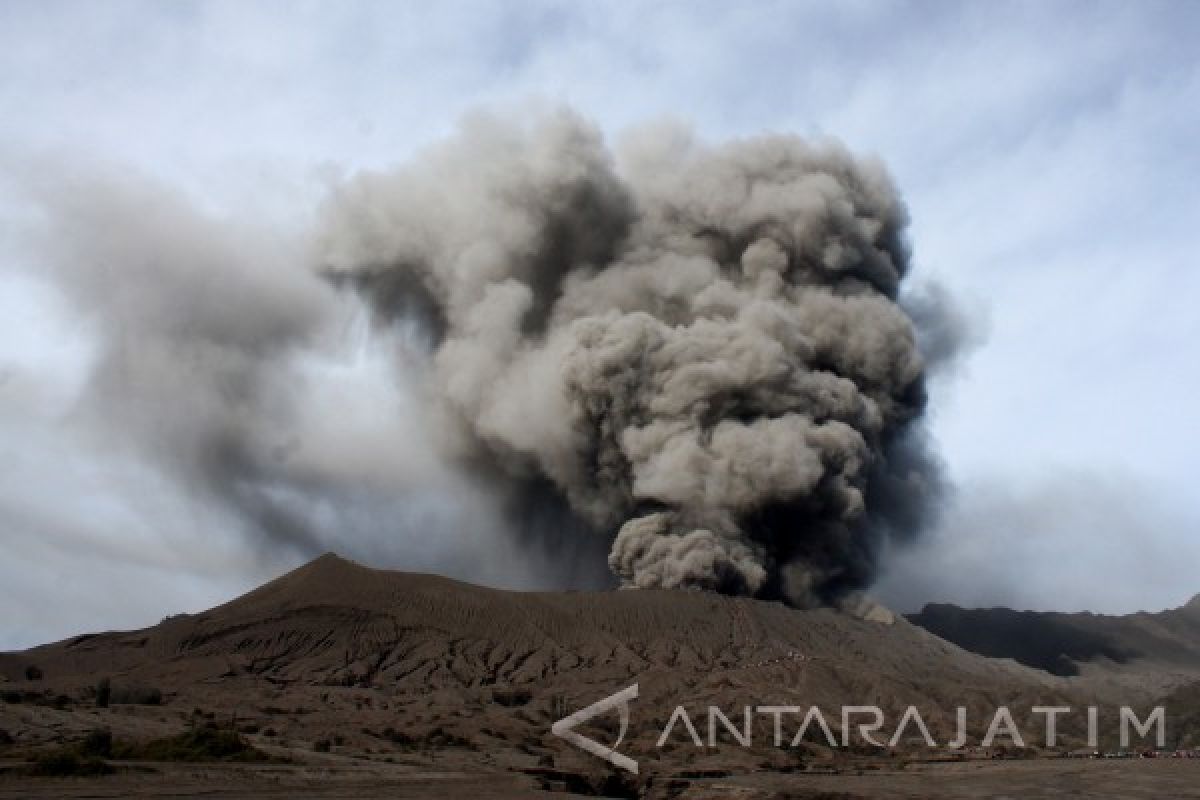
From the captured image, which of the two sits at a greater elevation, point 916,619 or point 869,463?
point 869,463

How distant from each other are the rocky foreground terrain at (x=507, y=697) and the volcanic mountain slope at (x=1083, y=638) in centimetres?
281

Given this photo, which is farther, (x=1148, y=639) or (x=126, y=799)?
(x=1148, y=639)

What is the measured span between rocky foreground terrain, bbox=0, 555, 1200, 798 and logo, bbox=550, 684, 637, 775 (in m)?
0.72

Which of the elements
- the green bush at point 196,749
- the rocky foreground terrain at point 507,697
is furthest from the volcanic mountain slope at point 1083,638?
the green bush at point 196,749

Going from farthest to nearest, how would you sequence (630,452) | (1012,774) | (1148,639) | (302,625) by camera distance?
(1148,639) → (630,452) → (302,625) → (1012,774)

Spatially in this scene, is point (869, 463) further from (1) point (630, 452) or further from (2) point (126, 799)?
(2) point (126, 799)

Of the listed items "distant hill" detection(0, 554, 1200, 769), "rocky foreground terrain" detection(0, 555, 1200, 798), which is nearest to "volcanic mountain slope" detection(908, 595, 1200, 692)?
"rocky foreground terrain" detection(0, 555, 1200, 798)

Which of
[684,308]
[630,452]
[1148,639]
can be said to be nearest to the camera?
[630,452]

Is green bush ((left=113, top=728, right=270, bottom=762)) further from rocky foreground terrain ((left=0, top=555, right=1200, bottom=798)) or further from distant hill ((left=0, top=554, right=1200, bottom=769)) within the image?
distant hill ((left=0, top=554, right=1200, bottom=769))

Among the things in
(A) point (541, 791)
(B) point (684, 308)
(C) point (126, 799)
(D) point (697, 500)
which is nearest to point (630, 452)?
(D) point (697, 500)

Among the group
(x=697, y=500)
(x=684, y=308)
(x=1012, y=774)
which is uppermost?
(x=684, y=308)

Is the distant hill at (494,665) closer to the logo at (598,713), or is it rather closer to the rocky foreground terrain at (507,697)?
the rocky foreground terrain at (507,697)

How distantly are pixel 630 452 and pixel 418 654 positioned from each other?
2282 cm

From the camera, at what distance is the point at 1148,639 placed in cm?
11969
